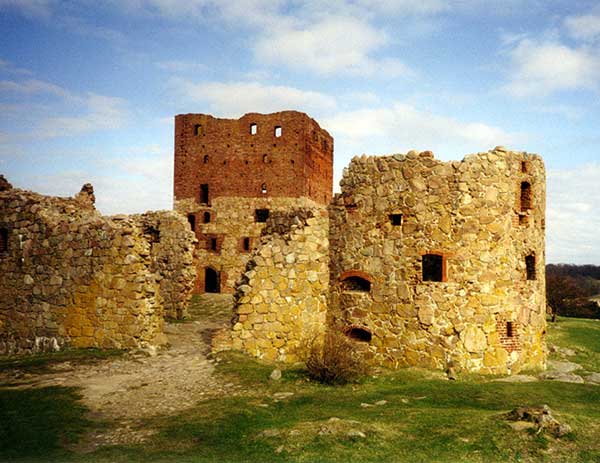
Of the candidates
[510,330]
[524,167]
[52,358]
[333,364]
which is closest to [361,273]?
[333,364]

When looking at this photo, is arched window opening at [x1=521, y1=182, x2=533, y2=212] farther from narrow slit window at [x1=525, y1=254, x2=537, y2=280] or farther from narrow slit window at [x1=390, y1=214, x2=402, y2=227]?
narrow slit window at [x1=390, y1=214, x2=402, y2=227]

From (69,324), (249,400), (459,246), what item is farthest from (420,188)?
(69,324)

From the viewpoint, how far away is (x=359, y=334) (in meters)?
13.7

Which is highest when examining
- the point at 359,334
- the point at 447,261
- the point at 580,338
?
the point at 447,261

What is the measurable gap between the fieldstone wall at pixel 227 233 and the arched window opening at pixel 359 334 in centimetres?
1991

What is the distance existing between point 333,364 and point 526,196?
648 cm

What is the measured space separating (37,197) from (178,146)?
2161cm

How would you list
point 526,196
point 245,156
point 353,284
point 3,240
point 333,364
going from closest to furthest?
point 333,364 → point 526,196 → point 353,284 → point 3,240 → point 245,156

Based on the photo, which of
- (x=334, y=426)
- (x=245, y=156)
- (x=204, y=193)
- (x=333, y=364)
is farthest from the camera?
(x=204, y=193)

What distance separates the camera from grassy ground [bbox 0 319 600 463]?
6824 millimetres

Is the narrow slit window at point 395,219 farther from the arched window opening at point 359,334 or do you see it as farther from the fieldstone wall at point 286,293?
the arched window opening at point 359,334

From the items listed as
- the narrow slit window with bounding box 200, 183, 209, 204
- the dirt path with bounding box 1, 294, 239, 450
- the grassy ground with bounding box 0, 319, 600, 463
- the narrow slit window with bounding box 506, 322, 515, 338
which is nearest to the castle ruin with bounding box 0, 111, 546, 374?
the narrow slit window with bounding box 506, 322, 515, 338

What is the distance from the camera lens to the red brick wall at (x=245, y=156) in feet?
113

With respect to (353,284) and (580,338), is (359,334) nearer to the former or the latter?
(353,284)
